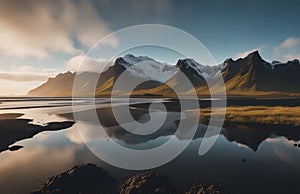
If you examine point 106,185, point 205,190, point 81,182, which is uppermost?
point 81,182

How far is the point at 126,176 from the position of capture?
24.4 meters

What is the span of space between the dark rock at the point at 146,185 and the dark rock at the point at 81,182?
125 centimetres

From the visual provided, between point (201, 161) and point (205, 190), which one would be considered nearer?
point (205, 190)

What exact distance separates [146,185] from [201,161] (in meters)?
11.9

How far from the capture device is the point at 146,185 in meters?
20.3

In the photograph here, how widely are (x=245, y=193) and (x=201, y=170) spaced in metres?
6.71

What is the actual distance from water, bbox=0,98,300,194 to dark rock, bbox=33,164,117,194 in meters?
1.80

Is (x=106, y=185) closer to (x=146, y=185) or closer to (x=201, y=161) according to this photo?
(x=146, y=185)

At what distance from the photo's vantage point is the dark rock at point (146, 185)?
1981 cm

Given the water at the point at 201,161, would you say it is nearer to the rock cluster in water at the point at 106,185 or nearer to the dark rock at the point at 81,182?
the rock cluster in water at the point at 106,185

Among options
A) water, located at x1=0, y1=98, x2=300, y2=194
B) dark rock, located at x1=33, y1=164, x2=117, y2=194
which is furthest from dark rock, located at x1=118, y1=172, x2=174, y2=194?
water, located at x1=0, y1=98, x2=300, y2=194

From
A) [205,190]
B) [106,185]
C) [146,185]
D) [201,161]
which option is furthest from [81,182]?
[201,161]

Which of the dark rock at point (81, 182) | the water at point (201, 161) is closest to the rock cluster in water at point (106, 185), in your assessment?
the dark rock at point (81, 182)

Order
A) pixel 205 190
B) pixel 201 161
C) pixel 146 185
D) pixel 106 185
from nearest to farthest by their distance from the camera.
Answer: pixel 205 190, pixel 146 185, pixel 106 185, pixel 201 161
